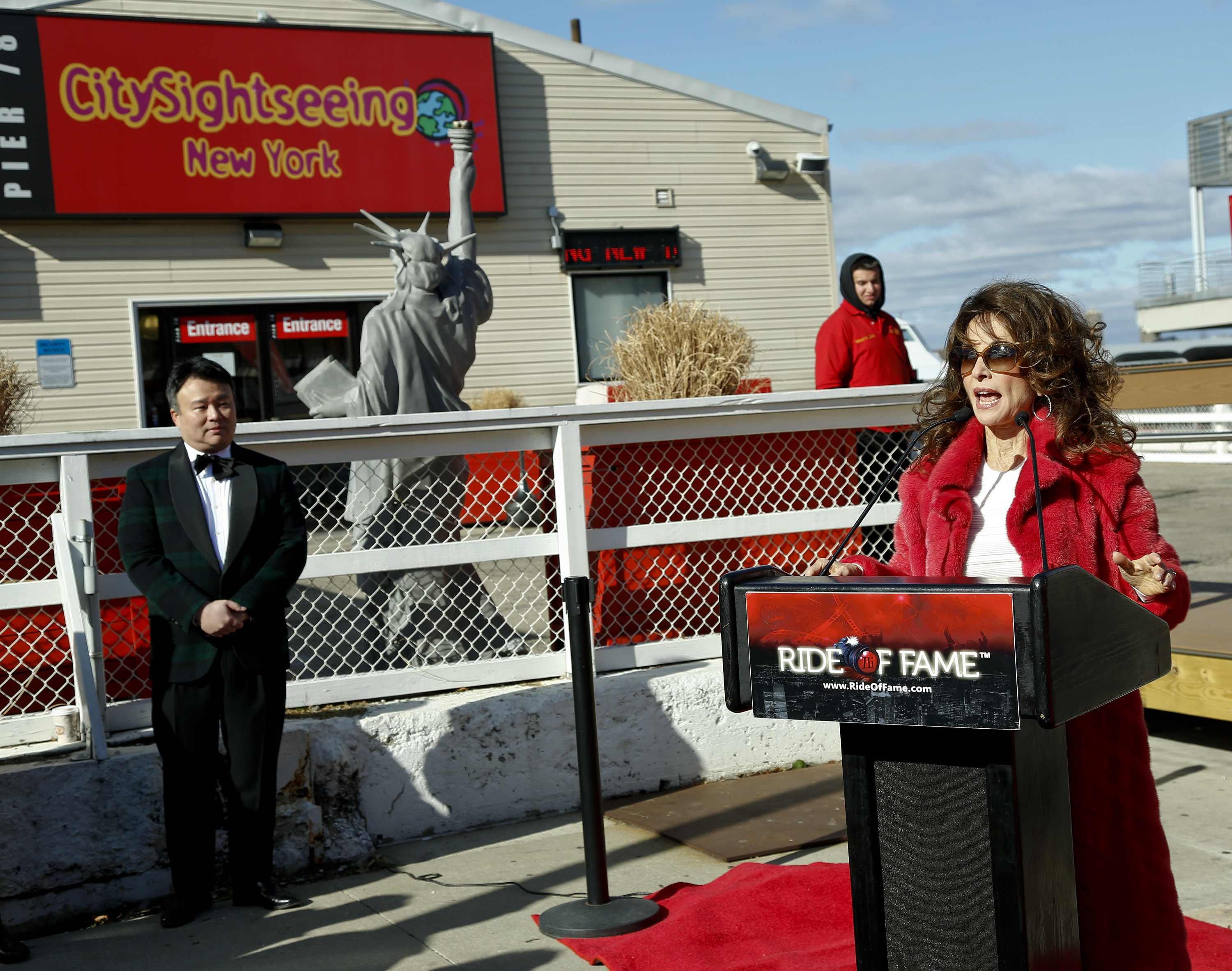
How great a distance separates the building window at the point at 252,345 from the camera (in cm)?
1390

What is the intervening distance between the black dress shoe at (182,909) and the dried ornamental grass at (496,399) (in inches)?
397

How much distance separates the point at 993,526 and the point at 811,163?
584 inches

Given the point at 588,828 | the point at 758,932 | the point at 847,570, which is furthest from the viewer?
the point at 588,828

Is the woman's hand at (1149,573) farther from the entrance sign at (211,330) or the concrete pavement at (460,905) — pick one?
the entrance sign at (211,330)

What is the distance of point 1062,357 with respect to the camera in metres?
2.68

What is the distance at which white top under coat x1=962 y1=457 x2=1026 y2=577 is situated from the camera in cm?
268

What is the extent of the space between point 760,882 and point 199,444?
2499 millimetres

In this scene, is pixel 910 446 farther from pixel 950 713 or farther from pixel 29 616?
pixel 29 616

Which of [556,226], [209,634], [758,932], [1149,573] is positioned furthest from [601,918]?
[556,226]

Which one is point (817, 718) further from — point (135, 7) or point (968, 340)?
point (135, 7)

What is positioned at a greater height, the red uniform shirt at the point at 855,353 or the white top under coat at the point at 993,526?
the red uniform shirt at the point at 855,353

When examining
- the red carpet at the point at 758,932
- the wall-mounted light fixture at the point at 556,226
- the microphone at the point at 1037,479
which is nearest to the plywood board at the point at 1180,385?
the red carpet at the point at 758,932

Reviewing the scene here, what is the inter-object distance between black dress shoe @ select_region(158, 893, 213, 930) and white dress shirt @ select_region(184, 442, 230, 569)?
47.4 inches

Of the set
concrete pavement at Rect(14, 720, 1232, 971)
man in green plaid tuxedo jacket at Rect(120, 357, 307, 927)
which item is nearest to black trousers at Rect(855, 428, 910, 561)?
concrete pavement at Rect(14, 720, 1232, 971)
